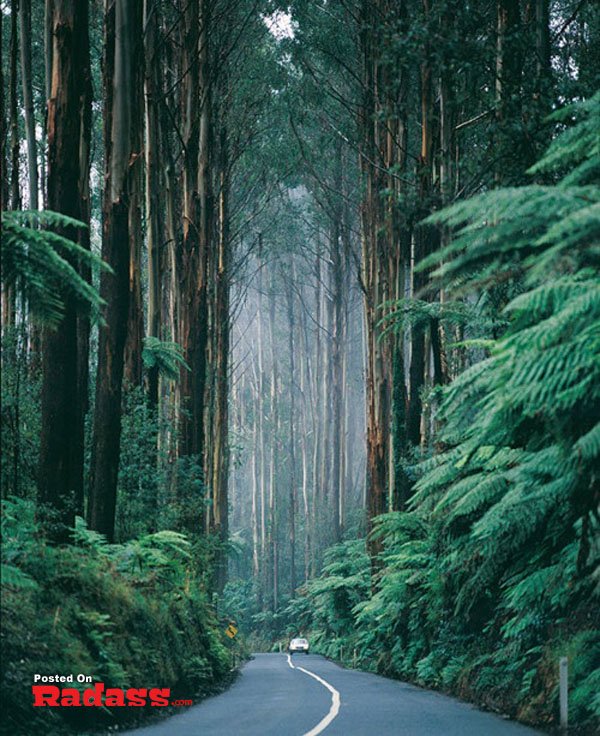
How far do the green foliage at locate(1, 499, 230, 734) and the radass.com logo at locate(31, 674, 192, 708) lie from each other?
0.23ft

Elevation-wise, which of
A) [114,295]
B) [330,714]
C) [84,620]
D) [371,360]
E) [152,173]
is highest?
[152,173]

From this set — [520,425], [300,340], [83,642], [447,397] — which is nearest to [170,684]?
[83,642]

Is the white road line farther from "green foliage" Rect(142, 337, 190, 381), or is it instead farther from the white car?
the white car

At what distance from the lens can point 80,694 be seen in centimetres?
884

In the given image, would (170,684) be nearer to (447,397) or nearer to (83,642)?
(83,642)

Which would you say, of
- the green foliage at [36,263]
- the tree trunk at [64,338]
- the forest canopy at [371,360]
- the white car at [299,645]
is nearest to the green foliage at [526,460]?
the forest canopy at [371,360]

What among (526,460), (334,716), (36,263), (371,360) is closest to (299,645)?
(371,360)

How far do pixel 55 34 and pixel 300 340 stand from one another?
55244 mm

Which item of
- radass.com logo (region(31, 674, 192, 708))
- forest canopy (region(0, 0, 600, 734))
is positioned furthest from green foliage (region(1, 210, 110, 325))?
radass.com logo (region(31, 674, 192, 708))

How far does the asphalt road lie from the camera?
976 centimetres

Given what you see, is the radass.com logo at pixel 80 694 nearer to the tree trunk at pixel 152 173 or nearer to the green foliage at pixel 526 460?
the green foliage at pixel 526 460

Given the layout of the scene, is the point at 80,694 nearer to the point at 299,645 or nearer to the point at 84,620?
the point at 84,620

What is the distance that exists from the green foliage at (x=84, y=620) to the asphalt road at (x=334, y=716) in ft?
2.07

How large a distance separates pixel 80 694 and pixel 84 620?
1063mm
